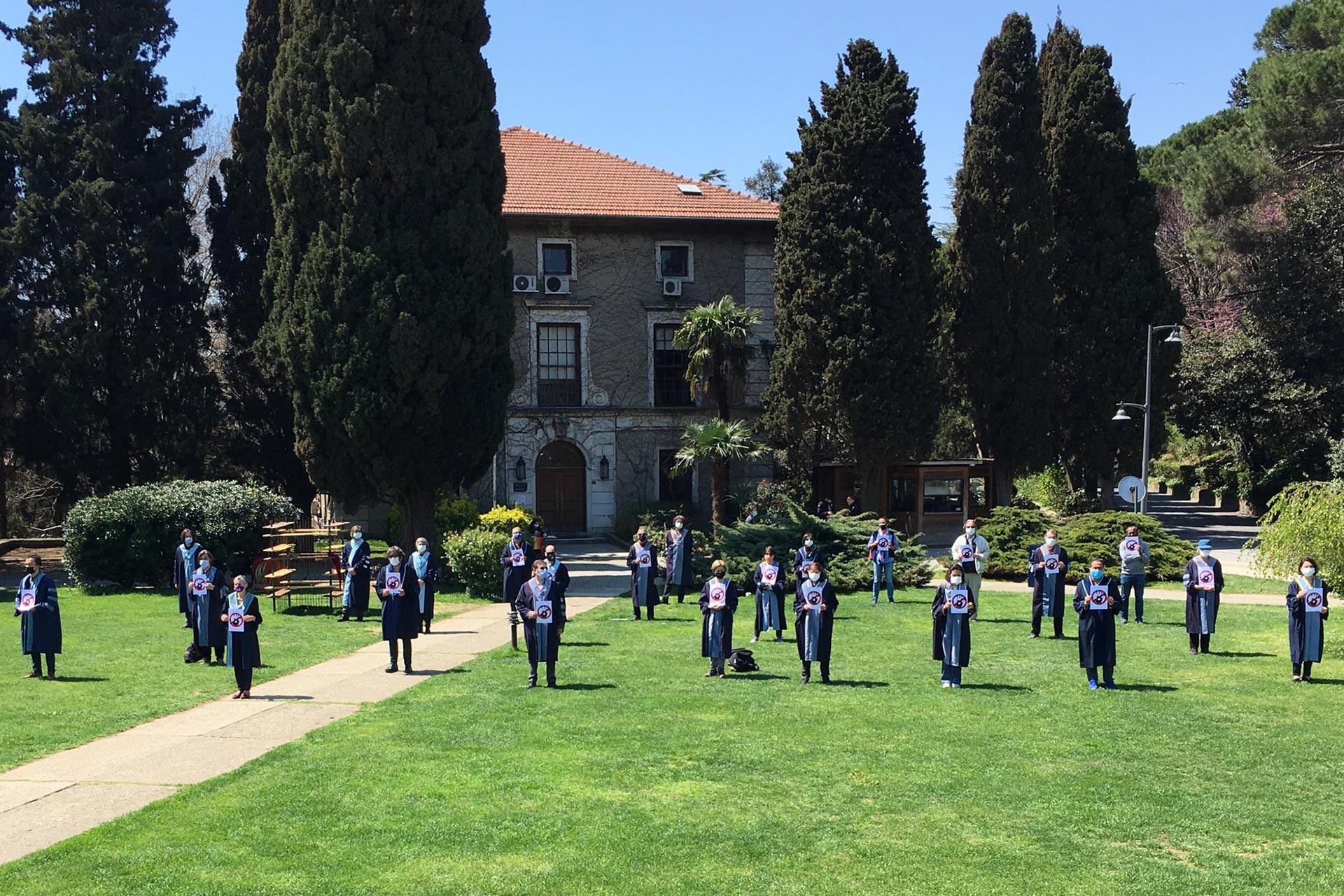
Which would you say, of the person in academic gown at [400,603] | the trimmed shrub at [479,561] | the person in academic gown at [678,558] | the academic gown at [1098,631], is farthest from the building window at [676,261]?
the academic gown at [1098,631]

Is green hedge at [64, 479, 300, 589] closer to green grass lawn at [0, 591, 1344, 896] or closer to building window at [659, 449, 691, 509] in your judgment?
green grass lawn at [0, 591, 1344, 896]

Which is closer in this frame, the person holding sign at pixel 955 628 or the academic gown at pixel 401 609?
the person holding sign at pixel 955 628

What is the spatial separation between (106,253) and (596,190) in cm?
1549

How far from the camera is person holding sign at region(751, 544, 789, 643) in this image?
62.7ft

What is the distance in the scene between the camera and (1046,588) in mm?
19922

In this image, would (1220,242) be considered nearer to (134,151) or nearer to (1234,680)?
(1234,680)

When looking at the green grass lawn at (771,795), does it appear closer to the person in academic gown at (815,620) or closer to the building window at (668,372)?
the person in academic gown at (815,620)

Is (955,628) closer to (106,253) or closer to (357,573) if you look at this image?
(357,573)

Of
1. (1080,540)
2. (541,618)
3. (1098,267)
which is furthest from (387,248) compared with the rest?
(1098,267)

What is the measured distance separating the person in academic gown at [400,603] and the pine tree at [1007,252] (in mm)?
Result: 27340

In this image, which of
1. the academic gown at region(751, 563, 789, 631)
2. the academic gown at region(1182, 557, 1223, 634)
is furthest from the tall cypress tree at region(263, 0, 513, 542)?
the academic gown at region(1182, 557, 1223, 634)

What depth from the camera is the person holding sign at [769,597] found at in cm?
1911

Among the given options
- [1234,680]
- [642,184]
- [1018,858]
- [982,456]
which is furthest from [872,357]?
[1018,858]

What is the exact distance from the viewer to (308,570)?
27828mm
